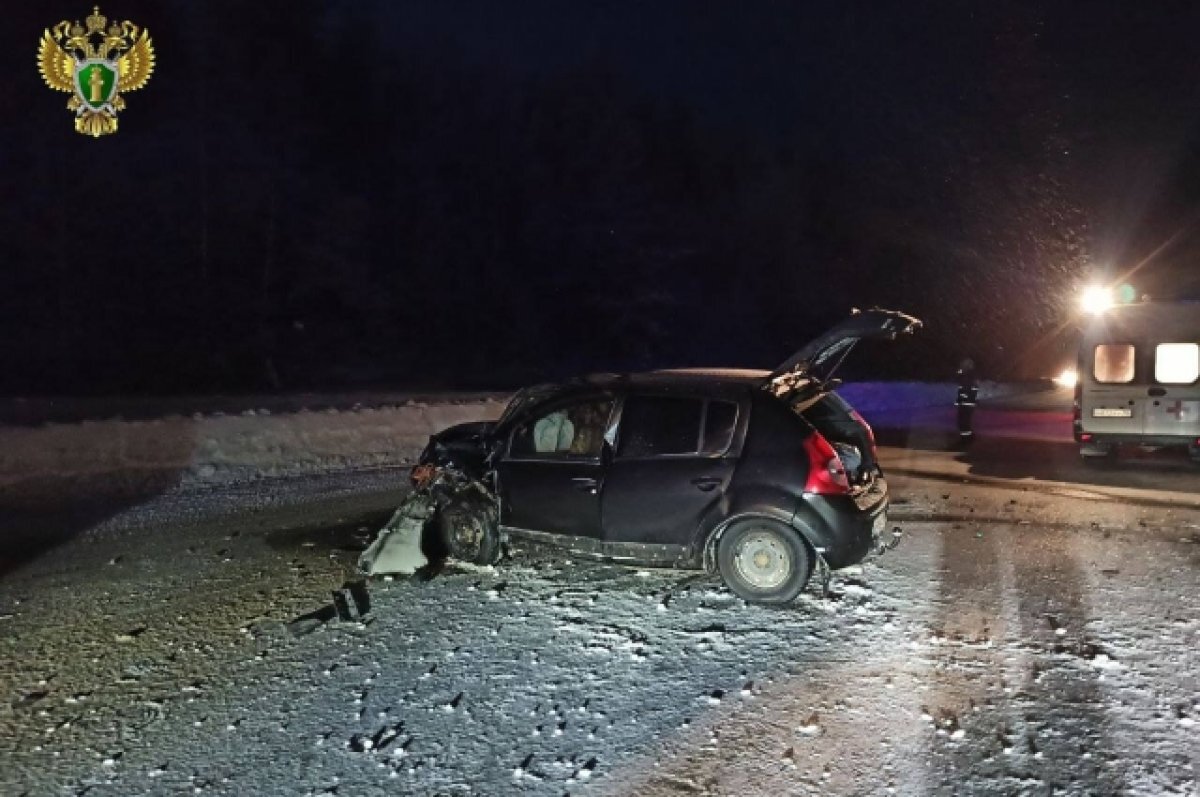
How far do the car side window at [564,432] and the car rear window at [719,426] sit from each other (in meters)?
0.76

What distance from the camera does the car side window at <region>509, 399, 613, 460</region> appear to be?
6.81 metres

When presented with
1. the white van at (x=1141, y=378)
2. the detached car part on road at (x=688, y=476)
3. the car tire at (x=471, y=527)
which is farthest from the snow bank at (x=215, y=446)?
the white van at (x=1141, y=378)

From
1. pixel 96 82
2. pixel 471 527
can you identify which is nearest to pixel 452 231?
pixel 96 82

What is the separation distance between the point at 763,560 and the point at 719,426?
973 mm

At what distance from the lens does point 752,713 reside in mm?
4586

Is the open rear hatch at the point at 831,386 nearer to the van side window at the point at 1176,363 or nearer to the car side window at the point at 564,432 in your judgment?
the car side window at the point at 564,432

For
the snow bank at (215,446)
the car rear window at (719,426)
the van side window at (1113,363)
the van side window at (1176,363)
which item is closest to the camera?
the car rear window at (719,426)

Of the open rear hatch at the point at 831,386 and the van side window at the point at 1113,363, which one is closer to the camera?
the open rear hatch at the point at 831,386

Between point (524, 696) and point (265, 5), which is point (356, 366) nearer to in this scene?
point (265, 5)

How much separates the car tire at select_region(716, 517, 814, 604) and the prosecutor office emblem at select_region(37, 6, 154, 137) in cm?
2541

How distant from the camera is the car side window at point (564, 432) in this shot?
22.3 ft

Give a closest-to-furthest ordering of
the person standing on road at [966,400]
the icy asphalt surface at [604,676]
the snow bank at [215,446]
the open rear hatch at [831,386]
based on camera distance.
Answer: the icy asphalt surface at [604,676]
the open rear hatch at [831,386]
the snow bank at [215,446]
the person standing on road at [966,400]

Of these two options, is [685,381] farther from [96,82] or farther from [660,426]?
[96,82]

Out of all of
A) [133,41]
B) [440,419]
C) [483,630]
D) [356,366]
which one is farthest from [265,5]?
[483,630]
